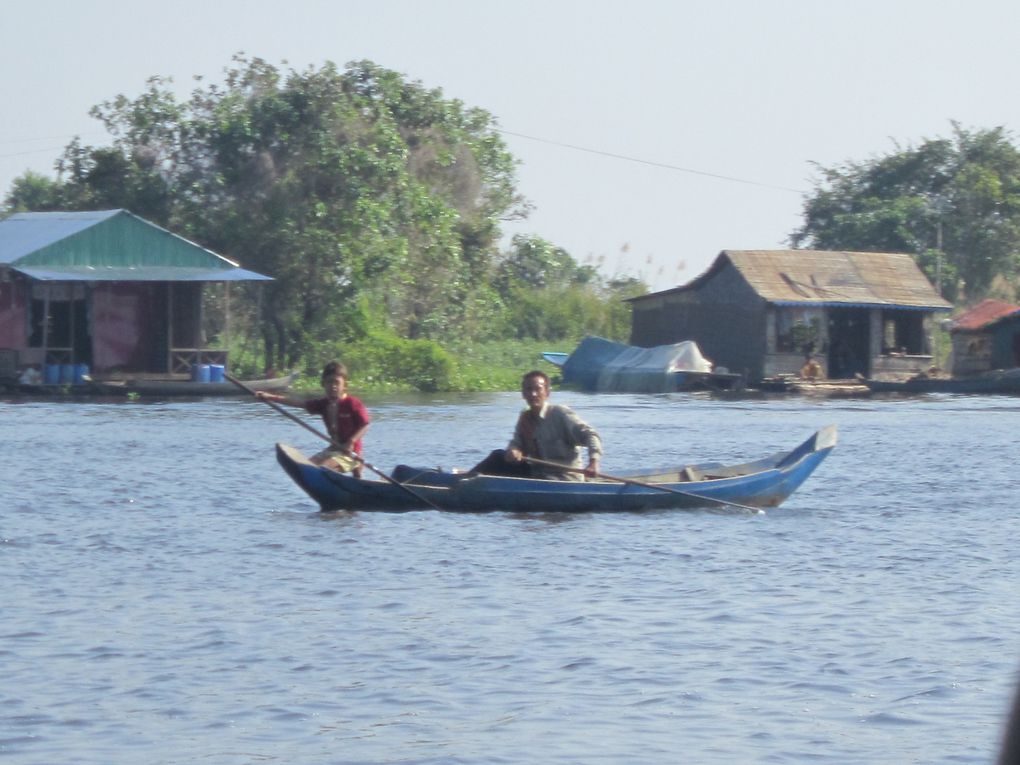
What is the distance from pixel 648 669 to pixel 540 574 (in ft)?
9.60

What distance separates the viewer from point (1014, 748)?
1.66m

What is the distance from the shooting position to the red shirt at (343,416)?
1287 cm

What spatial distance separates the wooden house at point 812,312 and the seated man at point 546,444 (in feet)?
86.8

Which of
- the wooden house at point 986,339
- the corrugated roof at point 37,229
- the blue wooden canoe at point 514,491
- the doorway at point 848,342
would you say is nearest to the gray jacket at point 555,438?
the blue wooden canoe at point 514,491

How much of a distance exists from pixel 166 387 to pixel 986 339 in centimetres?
1981

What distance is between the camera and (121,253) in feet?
107

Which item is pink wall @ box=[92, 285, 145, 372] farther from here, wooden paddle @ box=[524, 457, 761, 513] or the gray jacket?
the gray jacket

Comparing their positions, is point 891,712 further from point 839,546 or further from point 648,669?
point 839,546

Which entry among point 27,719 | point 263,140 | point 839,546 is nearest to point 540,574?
point 839,546

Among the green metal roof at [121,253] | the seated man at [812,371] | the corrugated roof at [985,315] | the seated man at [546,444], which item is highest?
the green metal roof at [121,253]

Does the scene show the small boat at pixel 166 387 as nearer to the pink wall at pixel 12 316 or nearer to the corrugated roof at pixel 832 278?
the pink wall at pixel 12 316

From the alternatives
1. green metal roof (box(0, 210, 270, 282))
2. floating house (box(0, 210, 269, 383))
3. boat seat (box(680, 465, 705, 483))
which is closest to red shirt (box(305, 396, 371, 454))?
boat seat (box(680, 465, 705, 483))

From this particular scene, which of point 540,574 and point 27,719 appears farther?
point 540,574

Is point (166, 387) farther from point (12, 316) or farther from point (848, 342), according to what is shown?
point (848, 342)
